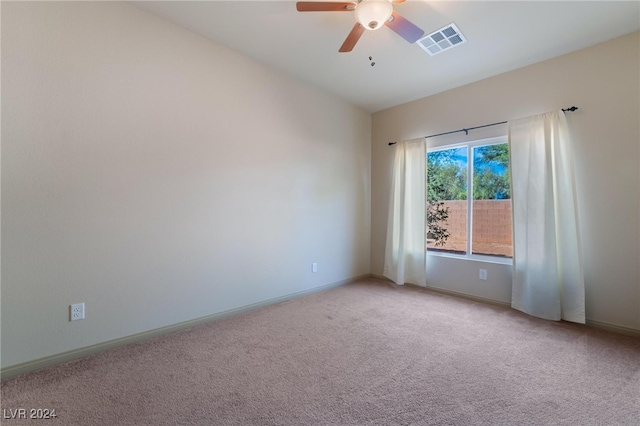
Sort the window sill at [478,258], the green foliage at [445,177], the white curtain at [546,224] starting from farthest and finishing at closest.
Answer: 1. the green foliage at [445,177]
2. the window sill at [478,258]
3. the white curtain at [546,224]

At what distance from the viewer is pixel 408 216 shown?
3.88 metres

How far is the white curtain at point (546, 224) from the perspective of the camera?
2658 mm

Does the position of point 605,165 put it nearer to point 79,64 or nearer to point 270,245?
point 270,245

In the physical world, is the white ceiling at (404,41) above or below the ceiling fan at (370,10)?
above

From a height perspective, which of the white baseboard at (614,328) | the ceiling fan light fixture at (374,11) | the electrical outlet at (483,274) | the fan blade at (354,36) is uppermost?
the fan blade at (354,36)

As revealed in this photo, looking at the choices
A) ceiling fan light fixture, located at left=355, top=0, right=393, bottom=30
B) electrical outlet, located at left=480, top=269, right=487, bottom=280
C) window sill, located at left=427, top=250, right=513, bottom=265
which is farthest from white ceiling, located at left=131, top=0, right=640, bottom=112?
electrical outlet, located at left=480, top=269, right=487, bottom=280

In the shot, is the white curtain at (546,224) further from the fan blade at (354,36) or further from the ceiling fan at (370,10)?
the fan blade at (354,36)

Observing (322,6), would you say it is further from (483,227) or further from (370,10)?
(483,227)

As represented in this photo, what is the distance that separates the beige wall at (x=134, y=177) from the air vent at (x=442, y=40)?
5.07 feet

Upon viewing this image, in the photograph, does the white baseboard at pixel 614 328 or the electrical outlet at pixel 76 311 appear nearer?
the electrical outlet at pixel 76 311

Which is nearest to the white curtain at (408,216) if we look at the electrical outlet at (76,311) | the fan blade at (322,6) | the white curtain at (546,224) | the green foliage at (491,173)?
the green foliage at (491,173)

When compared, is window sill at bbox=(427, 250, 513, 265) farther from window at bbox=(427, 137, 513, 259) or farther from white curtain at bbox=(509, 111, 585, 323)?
white curtain at bbox=(509, 111, 585, 323)

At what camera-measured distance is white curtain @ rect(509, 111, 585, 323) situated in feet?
8.72

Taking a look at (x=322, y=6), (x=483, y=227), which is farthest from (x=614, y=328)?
(x=322, y=6)
